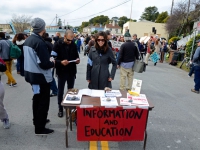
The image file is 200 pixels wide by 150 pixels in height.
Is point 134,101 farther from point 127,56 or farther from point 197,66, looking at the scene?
point 197,66

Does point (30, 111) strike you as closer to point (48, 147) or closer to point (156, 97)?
point (48, 147)

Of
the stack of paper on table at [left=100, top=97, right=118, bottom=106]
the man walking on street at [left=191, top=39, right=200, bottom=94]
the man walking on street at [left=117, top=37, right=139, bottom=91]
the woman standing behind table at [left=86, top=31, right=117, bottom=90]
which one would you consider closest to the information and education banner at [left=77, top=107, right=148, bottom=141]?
the stack of paper on table at [left=100, top=97, right=118, bottom=106]

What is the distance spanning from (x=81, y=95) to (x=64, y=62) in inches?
38.5

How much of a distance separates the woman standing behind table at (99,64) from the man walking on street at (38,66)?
94 centimetres

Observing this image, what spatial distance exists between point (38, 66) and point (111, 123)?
1491mm

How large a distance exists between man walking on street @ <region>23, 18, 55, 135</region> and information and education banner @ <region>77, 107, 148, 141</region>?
2.90ft

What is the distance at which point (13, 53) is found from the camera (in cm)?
632

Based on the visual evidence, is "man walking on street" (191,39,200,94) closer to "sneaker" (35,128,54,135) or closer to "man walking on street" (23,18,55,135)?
"man walking on street" (23,18,55,135)

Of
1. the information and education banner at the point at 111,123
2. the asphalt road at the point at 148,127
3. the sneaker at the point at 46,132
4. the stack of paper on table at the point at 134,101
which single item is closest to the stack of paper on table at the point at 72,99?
the information and education banner at the point at 111,123

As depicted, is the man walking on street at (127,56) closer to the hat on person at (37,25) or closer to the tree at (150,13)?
the hat on person at (37,25)

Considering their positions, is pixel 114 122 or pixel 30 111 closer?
pixel 114 122


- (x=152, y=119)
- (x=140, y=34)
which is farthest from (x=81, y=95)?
(x=140, y=34)

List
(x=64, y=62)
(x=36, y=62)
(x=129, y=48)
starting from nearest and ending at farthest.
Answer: (x=36, y=62), (x=64, y=62), (x=129, y=48)

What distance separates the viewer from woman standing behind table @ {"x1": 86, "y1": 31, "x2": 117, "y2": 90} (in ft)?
12.1
